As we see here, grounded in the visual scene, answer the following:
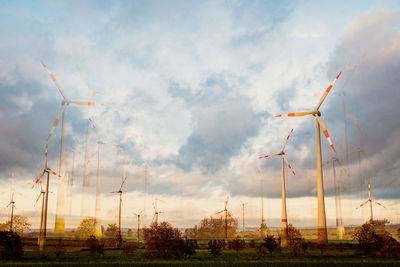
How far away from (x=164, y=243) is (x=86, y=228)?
89517mm

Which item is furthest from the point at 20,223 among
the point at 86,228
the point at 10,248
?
the point at 10,248

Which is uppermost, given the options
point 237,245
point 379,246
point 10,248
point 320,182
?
point 320,182

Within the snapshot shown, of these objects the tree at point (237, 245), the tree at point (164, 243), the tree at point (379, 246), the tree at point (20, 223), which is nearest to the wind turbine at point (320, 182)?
the tree at point (379, 246)

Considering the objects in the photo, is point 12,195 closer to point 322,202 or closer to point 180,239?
point 180,239

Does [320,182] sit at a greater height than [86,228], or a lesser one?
greater

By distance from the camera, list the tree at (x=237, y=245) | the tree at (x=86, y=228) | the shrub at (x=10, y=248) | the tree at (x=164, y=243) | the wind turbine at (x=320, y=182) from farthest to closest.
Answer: the tree at (x=86, y=228)
the wind turbine at (x=320, y=182)
the tree at (x=237, y=245)
the tree at (x=164, y=243)
the shrub at (x=10, y=248)

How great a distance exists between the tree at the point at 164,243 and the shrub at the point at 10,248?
A: 70.9ft

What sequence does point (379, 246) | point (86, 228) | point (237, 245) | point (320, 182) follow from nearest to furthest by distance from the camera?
point (379, 246)
point (237, 245)
point (320, 182)
point (86, 228)

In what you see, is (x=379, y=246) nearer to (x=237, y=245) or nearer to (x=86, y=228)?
(x=237, y=245)

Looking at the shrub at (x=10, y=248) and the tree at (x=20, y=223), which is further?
the tree at (x=20, y=223)

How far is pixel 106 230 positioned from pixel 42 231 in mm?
109883

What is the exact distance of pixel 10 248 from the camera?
66.0 meters

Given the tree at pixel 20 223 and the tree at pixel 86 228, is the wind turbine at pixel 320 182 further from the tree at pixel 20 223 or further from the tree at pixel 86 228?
the tree at pixel 20 223

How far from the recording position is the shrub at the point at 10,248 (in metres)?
65.4
